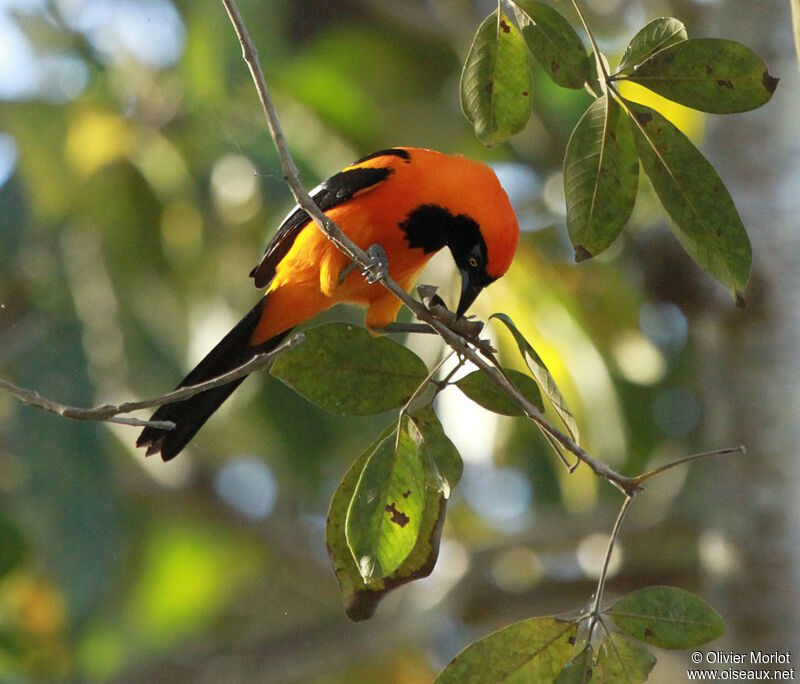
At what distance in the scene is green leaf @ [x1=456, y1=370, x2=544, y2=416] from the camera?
2479mm

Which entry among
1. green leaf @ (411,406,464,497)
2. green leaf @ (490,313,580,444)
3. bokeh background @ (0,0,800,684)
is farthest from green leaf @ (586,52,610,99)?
bokeh background @ (0,0,800,684)

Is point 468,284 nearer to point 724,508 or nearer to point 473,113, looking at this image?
point 473,113

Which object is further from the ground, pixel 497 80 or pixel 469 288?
pixel 497 80

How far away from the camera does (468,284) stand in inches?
150

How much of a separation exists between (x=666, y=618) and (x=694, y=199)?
86 cm

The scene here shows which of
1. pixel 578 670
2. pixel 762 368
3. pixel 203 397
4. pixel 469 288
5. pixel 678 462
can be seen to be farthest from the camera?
pixel 762 368

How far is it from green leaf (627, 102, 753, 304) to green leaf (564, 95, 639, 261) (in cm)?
5

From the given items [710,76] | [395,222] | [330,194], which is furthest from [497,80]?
[330,194]

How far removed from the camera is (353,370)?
250 cm

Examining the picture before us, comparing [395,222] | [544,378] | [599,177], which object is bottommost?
[544,378]

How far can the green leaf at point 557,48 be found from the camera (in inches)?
92.1

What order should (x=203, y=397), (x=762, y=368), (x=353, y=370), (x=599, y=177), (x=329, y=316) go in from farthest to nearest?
(x=329, y=316), (x=762, y=368), (x=203, y=397), (x=353, y=370), (x=599, y=177)

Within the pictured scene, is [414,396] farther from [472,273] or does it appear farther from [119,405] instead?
[472,273]

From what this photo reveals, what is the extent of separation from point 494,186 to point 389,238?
0.41 metres
